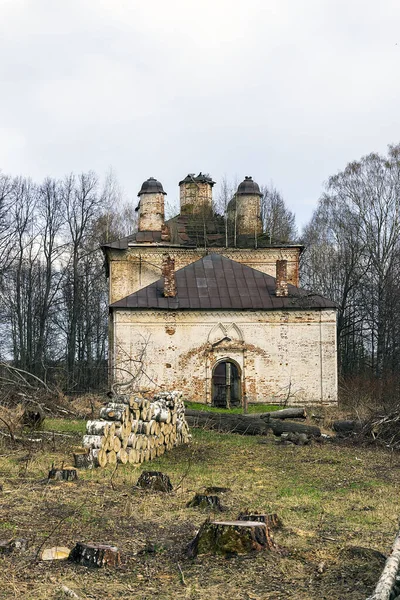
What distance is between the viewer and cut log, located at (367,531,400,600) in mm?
4279

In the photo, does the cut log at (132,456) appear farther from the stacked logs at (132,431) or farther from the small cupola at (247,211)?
the small cupola at (247,211)

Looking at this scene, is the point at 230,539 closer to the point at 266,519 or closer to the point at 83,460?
the point at 266,519

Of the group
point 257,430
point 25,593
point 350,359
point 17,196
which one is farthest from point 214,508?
point 17,196

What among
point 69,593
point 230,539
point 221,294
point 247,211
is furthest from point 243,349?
point 69,593

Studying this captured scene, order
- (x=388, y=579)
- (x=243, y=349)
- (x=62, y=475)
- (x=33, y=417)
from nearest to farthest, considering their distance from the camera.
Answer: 1. (x=388, y=579)
2. (x=62, y=475)
3. (x=33, y=417)
4. (x=243, y=349)

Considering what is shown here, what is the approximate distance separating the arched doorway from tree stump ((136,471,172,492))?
16.6 meters

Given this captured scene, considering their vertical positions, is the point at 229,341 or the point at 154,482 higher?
the point at 229,341

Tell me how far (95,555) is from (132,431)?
675 cm

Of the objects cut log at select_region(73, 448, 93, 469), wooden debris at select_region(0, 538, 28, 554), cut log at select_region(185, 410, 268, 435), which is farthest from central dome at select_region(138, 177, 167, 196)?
wooden debris at select_region(0, 538, 28, 554)

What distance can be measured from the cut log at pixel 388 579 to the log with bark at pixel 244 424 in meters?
11.4

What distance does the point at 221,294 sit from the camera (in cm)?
2633

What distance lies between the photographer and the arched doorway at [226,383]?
83.8 ft

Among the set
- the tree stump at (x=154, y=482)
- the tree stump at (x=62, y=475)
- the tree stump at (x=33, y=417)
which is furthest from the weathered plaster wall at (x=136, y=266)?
the tree stump at (x=154, y=482)

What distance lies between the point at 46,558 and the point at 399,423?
10.9 m
